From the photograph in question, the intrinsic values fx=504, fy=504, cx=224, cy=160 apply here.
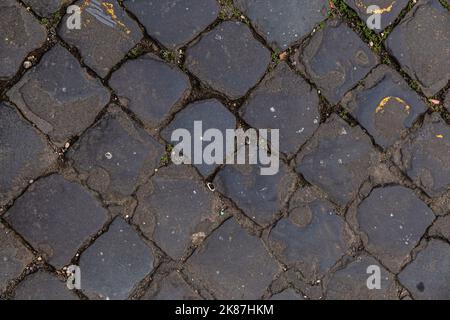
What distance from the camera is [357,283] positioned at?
2.82 metres

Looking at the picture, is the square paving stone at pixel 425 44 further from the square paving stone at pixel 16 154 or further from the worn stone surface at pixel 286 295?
the square paving stone at pixel 16 154

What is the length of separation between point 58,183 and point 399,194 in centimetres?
189

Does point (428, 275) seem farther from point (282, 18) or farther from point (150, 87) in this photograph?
point (150, 87)

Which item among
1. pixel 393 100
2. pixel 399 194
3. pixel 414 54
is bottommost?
pixel 399 194

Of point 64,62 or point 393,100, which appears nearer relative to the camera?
point 64,62

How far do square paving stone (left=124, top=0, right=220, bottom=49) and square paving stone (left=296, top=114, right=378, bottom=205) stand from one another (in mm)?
892

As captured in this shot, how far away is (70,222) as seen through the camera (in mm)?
2680

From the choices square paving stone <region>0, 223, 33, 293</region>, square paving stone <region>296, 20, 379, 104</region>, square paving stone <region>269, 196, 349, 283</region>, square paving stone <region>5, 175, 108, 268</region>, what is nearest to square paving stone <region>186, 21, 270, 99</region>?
square paving stone <region>296, 20, 379, 104</region>

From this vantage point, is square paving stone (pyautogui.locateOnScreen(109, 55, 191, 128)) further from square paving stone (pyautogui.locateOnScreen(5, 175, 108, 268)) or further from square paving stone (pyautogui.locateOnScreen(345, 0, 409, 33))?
square paving stone (pyautogui.locateOnScreen(345, 0, 409, 33))

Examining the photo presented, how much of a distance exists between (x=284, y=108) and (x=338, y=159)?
0.42m

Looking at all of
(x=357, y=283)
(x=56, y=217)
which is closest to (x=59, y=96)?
(x=56, y=217)

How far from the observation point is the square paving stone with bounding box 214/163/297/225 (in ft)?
9.11
